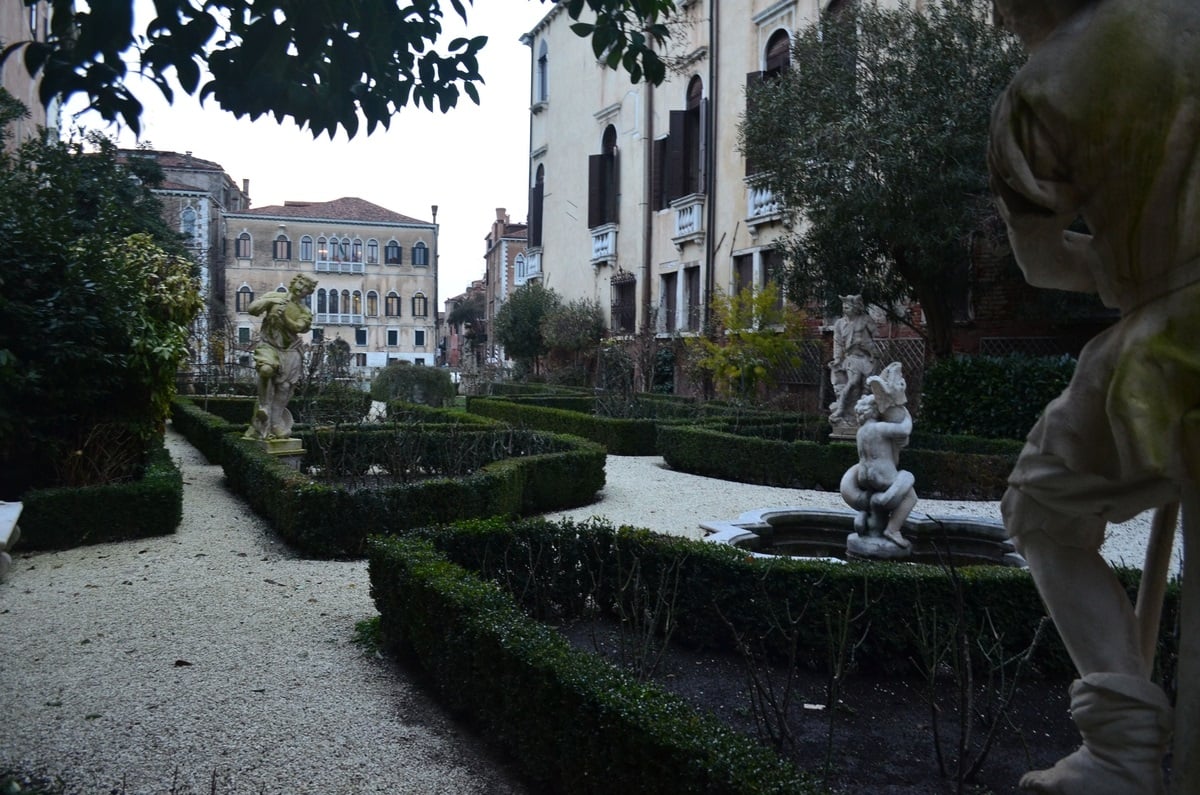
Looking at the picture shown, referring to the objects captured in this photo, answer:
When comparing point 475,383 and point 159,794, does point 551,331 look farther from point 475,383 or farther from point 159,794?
point 159,794

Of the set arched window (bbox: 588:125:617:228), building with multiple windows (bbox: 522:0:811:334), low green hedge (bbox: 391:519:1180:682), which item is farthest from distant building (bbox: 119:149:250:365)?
→ low green hedge (bbox: 391:519:1180:682)

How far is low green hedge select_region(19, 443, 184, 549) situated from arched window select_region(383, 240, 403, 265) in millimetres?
53488

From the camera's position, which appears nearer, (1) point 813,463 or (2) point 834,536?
(2) point 834,536

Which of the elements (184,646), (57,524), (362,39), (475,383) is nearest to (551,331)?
(475,383)

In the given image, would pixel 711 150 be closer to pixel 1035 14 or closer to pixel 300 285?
pixel 300 285

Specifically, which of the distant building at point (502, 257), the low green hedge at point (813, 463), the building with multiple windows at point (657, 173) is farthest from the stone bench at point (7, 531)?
the distant building at point (502, 257)

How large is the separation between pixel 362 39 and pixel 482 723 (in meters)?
2.80

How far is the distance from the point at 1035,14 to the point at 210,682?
179 inches

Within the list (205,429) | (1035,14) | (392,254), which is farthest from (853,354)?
(392,254)

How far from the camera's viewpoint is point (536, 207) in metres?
32.7

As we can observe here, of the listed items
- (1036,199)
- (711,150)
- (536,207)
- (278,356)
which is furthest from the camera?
(536,207)

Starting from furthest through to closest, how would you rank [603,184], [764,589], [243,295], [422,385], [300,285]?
[243,295] < [603,184] < [422,385] < [300,285] < [764,589]

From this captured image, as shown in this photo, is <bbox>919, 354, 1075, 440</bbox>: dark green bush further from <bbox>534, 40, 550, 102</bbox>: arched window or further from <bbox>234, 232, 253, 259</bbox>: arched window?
<bbox>234, 232, 253, 259</bbox>: arched window

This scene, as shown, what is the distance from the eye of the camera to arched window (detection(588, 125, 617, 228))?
27.0 m
